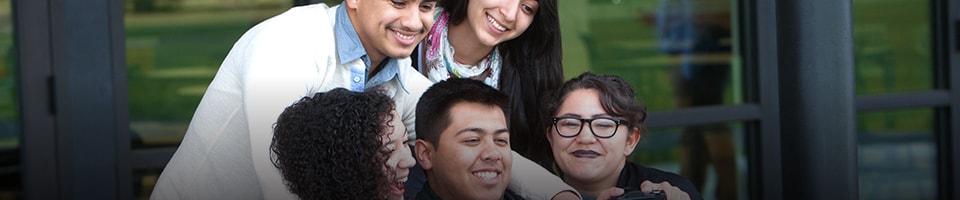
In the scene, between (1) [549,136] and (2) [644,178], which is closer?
(1) [549,136]

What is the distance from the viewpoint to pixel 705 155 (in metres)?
4.04

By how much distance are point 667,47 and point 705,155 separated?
1.50 ft

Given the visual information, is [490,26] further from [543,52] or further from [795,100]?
[795,100]

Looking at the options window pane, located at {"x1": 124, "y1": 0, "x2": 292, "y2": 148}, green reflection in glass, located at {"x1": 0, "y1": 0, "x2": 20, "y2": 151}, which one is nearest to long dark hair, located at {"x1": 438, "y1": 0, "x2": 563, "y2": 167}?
window pane, located at {"x1": 124, "y1": 0, "x2": 292, "y2": 148}

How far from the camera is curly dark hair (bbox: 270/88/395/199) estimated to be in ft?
8.36

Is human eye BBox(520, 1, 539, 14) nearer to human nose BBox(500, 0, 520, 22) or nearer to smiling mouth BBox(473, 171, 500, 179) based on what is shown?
human nose BBox(500, 0, 520, 22)

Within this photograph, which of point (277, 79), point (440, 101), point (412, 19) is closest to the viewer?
point (277, 79)

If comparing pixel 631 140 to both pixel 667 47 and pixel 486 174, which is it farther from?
pixel 667 47

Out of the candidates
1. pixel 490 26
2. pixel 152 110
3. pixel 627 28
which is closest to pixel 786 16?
pixel 627 28

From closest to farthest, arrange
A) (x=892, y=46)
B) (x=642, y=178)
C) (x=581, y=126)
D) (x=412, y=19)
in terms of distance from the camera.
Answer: (x=412, y=19) → (x=581, y=126) → (x=642, y=178) → (x=892, y=46)

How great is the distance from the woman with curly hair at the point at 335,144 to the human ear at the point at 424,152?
0.48 feet

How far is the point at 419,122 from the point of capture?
8.94 feet

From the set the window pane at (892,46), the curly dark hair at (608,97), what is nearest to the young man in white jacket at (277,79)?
the curly dark hair at (608,97)

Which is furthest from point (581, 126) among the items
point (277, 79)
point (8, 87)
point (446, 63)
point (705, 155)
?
point (8, 87)
